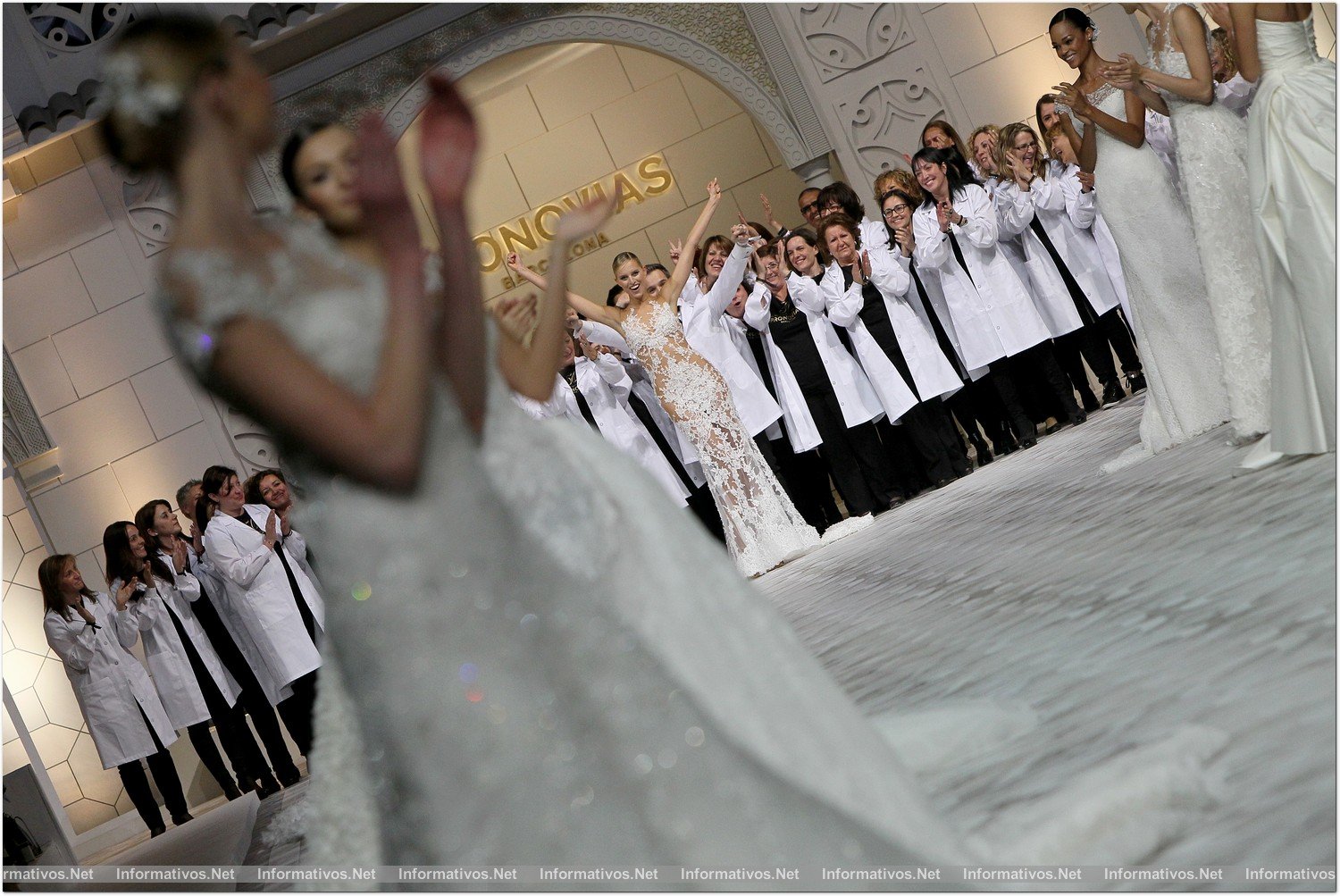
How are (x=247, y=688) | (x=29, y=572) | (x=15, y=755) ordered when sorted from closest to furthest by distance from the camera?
1. (x=15, y=755)
2. (x=247, y=688)
3. (x=29, y=572)

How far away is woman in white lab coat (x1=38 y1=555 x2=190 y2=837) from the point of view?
6836 millimetres

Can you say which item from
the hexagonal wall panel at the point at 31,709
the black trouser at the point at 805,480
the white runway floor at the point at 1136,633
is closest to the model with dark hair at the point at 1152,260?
the white runway floor at the point at 1136,633

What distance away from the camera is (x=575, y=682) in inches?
60.6

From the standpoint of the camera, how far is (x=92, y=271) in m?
9.30

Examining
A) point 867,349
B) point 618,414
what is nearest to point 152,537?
point 618,414

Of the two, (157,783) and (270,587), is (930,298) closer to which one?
(270,587)

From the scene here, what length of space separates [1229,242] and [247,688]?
534 cm

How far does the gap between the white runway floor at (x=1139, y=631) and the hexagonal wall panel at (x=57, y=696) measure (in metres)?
6.44

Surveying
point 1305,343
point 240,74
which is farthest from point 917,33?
point 240,74

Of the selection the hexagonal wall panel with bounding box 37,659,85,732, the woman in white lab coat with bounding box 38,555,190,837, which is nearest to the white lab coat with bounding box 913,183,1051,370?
the woman in white lab coat with bounding box 38,555,190,837

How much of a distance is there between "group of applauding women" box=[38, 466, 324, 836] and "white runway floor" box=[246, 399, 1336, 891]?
1755 millimetres

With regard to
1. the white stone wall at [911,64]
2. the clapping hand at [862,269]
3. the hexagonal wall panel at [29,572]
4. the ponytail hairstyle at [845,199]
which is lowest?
the clapping hand at [862,269]

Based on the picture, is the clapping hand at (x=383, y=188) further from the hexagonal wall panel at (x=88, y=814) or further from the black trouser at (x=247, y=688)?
the hexagonal wall panel at (x=88, y=814)

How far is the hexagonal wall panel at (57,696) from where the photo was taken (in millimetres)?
8523
